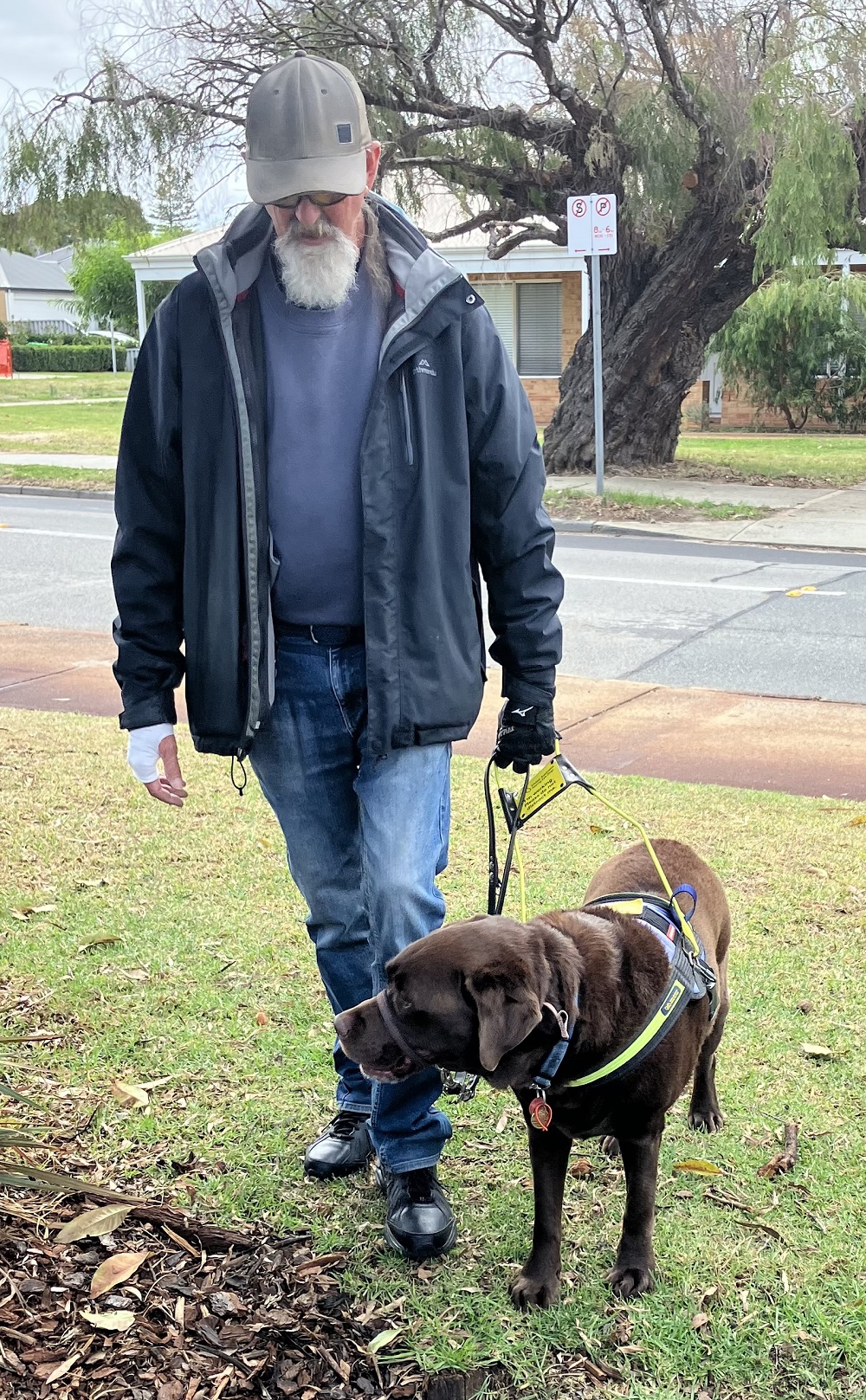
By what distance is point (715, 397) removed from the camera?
2716cm

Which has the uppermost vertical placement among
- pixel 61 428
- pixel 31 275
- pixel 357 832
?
pixel 31 275

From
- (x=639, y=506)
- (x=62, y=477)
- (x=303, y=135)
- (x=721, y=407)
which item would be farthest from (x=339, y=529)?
(x=721, y=407)

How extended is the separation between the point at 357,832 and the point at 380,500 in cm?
78

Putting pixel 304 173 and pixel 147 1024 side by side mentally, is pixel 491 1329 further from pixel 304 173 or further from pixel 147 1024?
pixel 304 173

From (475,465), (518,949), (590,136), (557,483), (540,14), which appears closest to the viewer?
(518,949)

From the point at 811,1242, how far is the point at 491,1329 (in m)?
0.75

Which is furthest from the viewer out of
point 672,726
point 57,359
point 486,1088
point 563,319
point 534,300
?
point 57,359

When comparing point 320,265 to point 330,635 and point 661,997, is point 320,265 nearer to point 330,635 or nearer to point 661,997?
point 330,635

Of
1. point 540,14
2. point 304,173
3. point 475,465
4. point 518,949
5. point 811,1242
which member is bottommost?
point 811,1242

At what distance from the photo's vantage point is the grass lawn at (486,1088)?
8.81ft

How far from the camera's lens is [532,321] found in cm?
2878

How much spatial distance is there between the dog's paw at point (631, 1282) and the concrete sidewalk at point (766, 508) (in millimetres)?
11400

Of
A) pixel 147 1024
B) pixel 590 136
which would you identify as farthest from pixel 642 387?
pixel 147 1024

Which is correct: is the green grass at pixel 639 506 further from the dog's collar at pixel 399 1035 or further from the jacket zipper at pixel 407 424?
the dog's collar at pixel 399 1035
